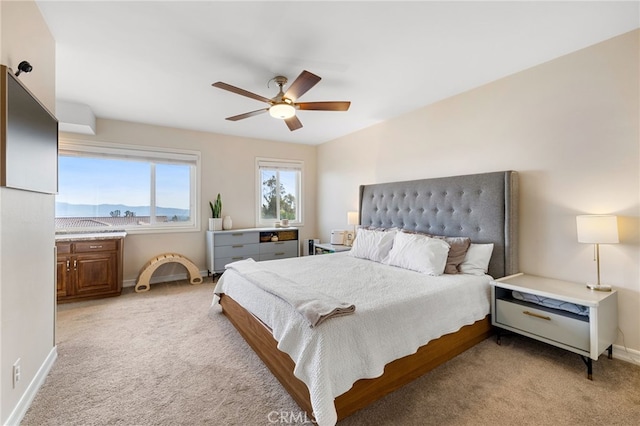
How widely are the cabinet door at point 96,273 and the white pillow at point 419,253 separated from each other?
3.72m

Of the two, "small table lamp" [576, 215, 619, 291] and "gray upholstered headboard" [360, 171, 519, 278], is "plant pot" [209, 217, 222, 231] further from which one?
"small table lamp" [576, 215, 619, 291]

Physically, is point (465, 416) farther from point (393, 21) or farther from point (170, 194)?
point (170, 194)

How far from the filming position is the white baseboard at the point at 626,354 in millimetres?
2145

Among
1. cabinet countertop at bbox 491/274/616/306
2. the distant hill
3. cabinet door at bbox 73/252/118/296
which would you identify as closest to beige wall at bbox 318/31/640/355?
cabinet countertop at bbox 491/274/616/306

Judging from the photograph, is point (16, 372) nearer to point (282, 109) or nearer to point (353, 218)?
point (282, 109)

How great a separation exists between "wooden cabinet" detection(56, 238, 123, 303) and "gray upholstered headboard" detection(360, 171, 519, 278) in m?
3.75

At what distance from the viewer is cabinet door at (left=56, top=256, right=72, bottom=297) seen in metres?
3.52

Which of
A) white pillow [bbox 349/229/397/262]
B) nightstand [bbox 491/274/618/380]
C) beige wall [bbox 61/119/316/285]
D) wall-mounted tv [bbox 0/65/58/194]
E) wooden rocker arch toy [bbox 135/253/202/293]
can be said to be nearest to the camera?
wall-mounted tv [bbox 0/65/58/194]

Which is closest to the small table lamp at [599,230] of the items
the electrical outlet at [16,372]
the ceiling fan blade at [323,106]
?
the ceiling fan blade at [323,106]

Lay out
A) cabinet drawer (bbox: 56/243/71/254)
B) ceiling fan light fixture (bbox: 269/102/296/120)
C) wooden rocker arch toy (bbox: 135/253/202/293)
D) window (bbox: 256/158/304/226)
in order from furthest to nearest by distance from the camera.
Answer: window (bbox: 256/158/304/226)
wooden rocker arch toy (bbox: 135/253/202/293)
cabinet drawer (bbox: 56/243/71/254)
ceiling fan light fixture (bbox: 269/102/296/120)

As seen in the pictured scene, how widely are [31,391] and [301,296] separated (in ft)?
6.00

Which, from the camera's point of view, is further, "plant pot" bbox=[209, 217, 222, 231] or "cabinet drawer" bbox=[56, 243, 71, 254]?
"plant pot" bbox=[209, 217, 222, 231]

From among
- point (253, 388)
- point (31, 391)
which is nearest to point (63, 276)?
point (31, 391)

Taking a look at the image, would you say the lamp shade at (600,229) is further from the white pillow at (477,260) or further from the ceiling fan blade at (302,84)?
the ceiling fan blade at (302,84)
